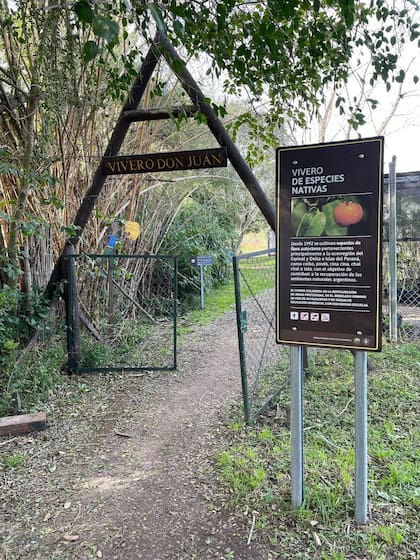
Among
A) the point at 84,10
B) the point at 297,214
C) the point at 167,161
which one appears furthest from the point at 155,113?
the point at 84,10

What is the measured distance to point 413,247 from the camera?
5398 mm

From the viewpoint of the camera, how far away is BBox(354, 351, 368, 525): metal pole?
192 centimetres

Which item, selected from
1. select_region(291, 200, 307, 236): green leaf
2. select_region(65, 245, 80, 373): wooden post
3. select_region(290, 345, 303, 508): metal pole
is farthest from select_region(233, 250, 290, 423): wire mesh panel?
select_region(65, 245, 80, 373): wooden post

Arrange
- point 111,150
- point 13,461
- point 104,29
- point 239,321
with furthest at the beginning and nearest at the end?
point 111,150
point 239,321
point 13,461
point 104,29

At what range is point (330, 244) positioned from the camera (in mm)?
1893

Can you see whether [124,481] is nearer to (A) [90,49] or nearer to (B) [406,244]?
(A) [90,49]

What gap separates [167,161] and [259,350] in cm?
275

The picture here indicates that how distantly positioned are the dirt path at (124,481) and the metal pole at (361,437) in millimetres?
534

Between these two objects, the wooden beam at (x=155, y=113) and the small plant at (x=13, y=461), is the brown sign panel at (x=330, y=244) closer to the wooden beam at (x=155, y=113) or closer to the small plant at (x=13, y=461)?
the wooden beam at (x=155, y=113)

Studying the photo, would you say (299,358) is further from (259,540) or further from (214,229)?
(214,229)

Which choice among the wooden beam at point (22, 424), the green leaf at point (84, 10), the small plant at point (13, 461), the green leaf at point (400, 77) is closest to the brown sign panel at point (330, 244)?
the green leaf at point (400, 77)

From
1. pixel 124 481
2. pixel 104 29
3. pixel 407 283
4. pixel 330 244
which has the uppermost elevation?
pixel 104 29

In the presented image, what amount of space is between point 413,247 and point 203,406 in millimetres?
3621

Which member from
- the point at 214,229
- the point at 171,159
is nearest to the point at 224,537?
the point at 171,159
